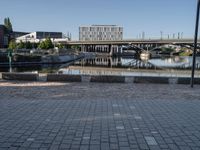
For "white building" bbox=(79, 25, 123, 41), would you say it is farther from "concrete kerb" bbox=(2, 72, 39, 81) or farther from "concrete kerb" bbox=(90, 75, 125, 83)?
"concrete kerb" bbox=(2, 72, 39, 81)

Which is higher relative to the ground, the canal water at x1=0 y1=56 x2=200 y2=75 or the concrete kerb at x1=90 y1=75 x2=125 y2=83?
the concrete kerb at x1=90 y1=75 x2=125 y2=83

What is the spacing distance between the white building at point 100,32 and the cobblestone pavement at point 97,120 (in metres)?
136

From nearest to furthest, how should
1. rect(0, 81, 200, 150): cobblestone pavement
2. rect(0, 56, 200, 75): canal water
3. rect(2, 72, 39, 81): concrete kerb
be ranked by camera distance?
1. rect(0, 81, 200, 150): cobblestone pavement
2. rect(2, 72, 39, 81): concrete kerb
3. rect(0, 56, 200, 75): canal water

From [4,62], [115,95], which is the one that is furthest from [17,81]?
[4,62]

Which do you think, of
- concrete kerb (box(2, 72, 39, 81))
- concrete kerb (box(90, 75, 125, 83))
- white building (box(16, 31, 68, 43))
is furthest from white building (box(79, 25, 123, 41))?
concrete kerb (box(2, 72, 39, 81))

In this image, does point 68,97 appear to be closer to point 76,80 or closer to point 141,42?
point 76,80

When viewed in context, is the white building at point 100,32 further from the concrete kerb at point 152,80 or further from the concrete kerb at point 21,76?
the concrete kerb at point 21,76

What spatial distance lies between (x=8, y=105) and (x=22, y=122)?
6.56 feet

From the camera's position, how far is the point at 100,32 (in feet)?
479

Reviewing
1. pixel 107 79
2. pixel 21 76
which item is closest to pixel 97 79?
pixel 107 79

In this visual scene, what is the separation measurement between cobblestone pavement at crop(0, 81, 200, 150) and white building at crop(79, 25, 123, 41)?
136 metres

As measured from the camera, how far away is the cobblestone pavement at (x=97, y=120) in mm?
4383

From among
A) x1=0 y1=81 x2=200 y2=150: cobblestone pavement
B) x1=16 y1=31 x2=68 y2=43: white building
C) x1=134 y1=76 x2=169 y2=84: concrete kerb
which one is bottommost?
x1=0 y1=81 x2=200 y2=150: cobblestone pavement

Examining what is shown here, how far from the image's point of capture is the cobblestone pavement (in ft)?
14.4
